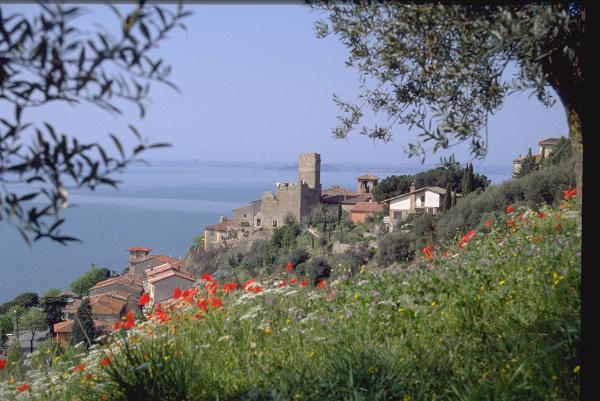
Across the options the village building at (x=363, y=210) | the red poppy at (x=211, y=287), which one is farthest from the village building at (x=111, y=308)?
the village building at (x=363, y=210)

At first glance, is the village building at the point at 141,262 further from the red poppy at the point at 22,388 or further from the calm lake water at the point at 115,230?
the red poppy at the point at 22,388

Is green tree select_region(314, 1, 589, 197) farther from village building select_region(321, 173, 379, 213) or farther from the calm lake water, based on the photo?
village building select_region(321, 173, 379, 213)

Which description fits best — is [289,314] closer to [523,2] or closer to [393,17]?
[393,17]

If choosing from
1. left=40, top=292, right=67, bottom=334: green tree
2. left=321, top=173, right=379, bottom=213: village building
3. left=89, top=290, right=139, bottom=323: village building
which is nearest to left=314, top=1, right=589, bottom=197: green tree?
left=89, top=290, right=139, bottom=323: village building

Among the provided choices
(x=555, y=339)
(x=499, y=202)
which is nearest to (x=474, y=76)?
→ (x=555, y=339)

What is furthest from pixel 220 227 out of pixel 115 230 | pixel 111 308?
pixel 115 230

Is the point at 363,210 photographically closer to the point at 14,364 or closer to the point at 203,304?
the point at 203,304
